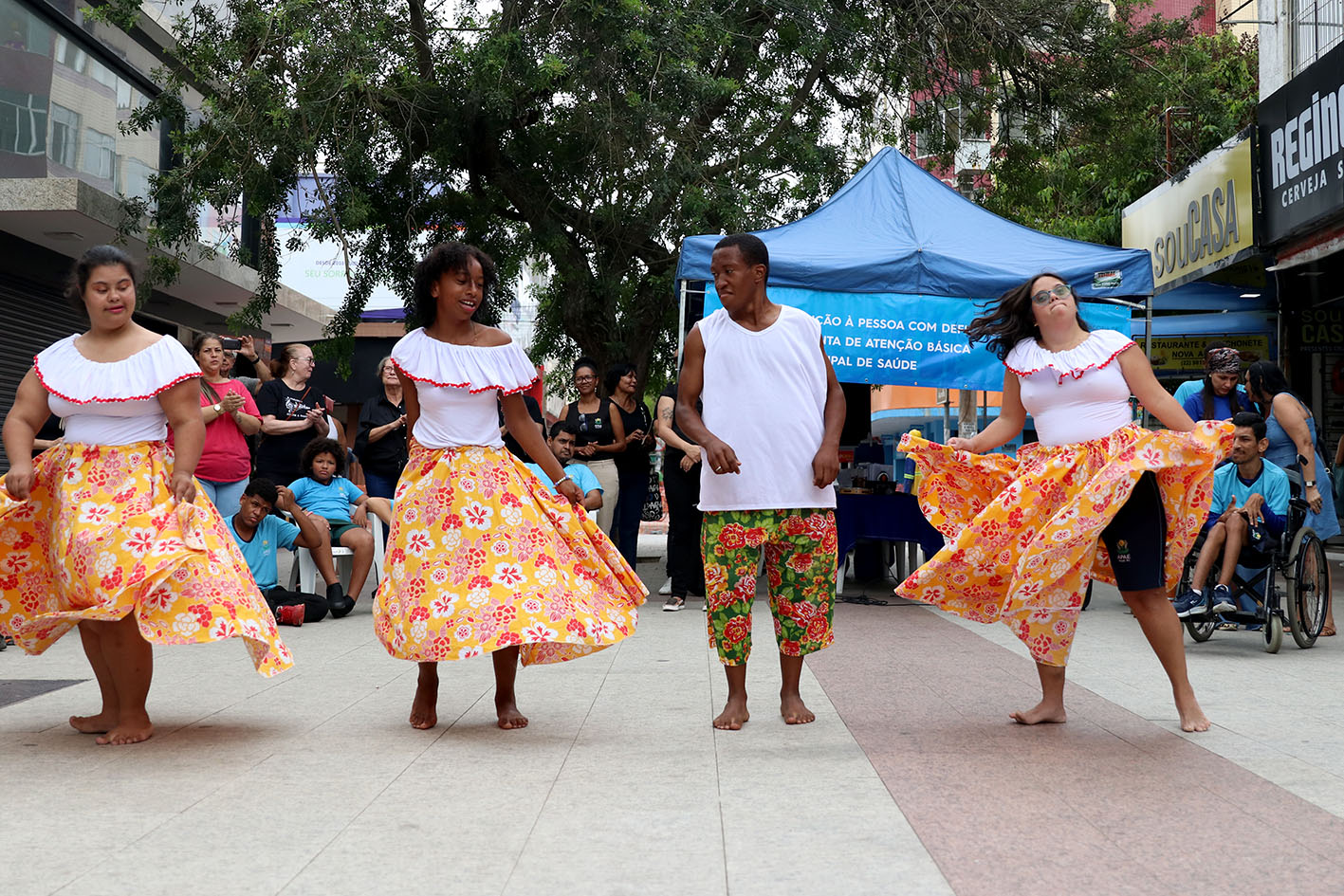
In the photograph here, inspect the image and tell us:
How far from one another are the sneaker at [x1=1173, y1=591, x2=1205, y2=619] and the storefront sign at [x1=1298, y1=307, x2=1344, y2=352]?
25.5 ft

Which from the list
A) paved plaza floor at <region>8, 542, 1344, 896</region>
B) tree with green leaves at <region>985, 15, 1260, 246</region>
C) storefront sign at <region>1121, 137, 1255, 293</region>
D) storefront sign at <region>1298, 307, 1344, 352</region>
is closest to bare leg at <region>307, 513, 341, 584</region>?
paved plaza floor at <region>8, 542, 1344, 896</region>

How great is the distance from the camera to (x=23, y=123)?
14.1 metres

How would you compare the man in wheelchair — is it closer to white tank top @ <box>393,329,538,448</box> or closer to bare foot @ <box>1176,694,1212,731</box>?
bare foot @ <box>1176,694,1212,731</box>

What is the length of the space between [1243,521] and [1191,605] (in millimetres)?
590

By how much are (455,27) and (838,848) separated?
11.6 m

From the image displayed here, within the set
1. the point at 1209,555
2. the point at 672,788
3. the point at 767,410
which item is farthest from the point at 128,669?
the point at 1209,555

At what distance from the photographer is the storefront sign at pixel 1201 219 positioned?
13.0 m

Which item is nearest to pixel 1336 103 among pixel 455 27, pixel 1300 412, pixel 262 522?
pixel 1300 412

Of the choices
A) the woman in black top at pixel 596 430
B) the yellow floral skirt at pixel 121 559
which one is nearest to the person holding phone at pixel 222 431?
the woman in black top at pixel 596 430

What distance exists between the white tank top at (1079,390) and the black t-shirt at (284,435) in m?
6.51

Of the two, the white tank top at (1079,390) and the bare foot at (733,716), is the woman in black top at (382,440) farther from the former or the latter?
the white tank top at (1079,390)

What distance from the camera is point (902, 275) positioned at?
1044 centimetres

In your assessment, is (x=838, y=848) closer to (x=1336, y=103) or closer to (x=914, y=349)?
(x=914, y=349)

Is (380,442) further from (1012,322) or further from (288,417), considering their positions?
(1012,322)
